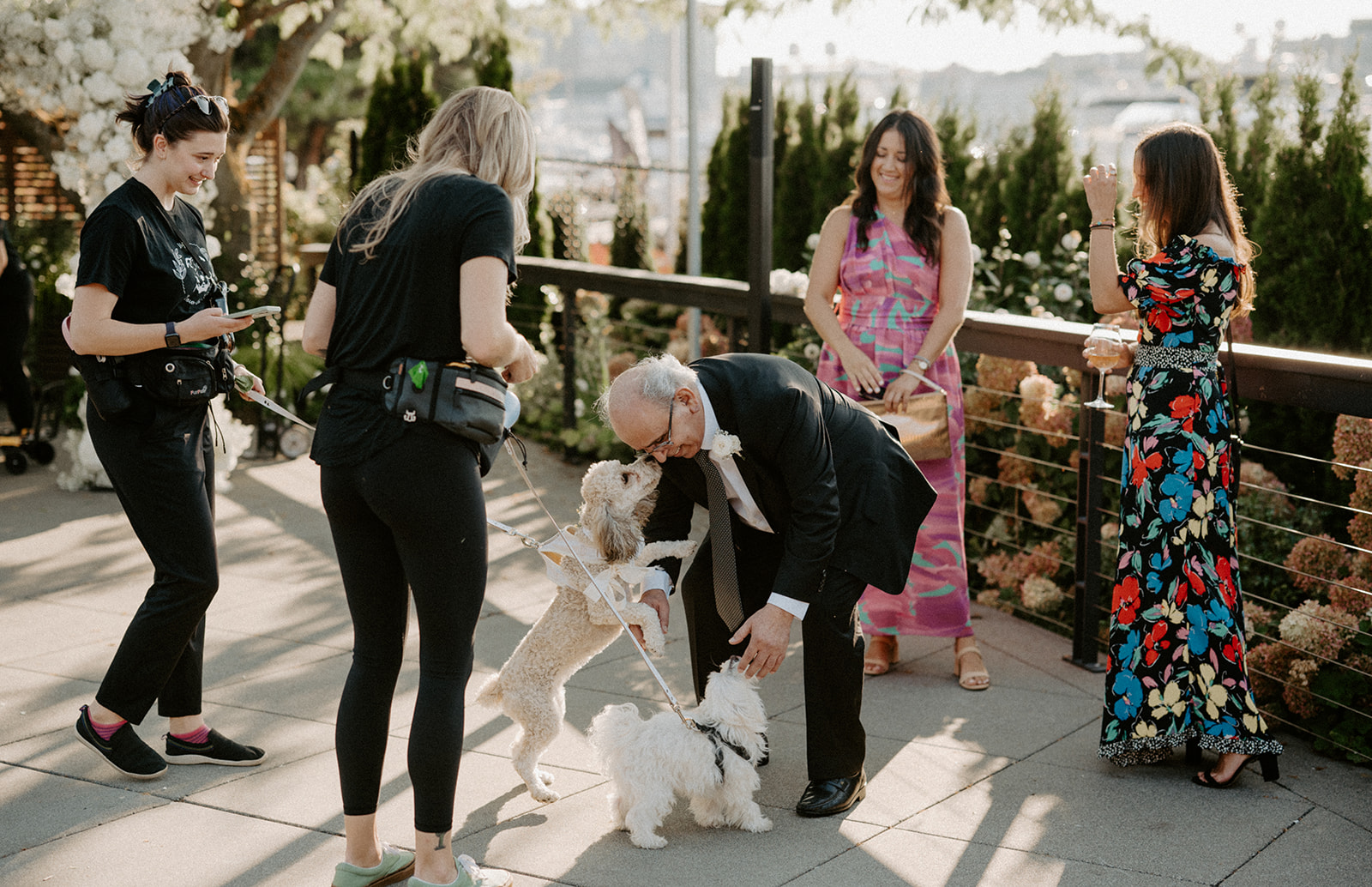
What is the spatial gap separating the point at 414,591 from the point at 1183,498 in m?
2.17

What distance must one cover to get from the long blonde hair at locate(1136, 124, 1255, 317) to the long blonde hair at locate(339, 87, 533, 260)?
1834mm

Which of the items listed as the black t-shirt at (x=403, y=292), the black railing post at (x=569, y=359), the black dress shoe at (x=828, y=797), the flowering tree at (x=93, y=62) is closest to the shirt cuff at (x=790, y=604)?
the black dress shoe at (x=828, y=797)

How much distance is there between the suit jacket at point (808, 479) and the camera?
3023mm

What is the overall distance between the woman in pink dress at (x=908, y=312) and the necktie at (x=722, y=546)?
130 centimetres

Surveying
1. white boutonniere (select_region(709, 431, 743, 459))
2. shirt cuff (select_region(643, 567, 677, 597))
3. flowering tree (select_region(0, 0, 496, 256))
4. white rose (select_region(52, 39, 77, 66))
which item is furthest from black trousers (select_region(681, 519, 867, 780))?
white rose (select_region(52, 39, 77, 66))

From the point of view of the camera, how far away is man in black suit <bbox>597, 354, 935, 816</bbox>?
2.97 metres

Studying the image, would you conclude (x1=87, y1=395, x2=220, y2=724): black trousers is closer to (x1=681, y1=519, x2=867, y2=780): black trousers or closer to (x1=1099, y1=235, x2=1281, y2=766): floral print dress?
(x1=681, y1=519, x2=867, y2=780): black trousers

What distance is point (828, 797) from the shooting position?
3303mm

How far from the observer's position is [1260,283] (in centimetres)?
589

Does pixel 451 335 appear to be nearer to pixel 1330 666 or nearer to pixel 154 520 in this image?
pixel 154 520

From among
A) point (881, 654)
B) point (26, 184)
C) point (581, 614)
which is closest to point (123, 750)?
point (581, 614)

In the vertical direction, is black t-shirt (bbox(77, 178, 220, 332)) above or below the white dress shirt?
above

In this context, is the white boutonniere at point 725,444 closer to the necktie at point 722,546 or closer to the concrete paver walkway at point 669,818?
the necktie at point 722,546

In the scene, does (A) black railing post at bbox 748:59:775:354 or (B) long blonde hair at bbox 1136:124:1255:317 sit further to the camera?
(A) black railing post at bbox 748:59:775:354
